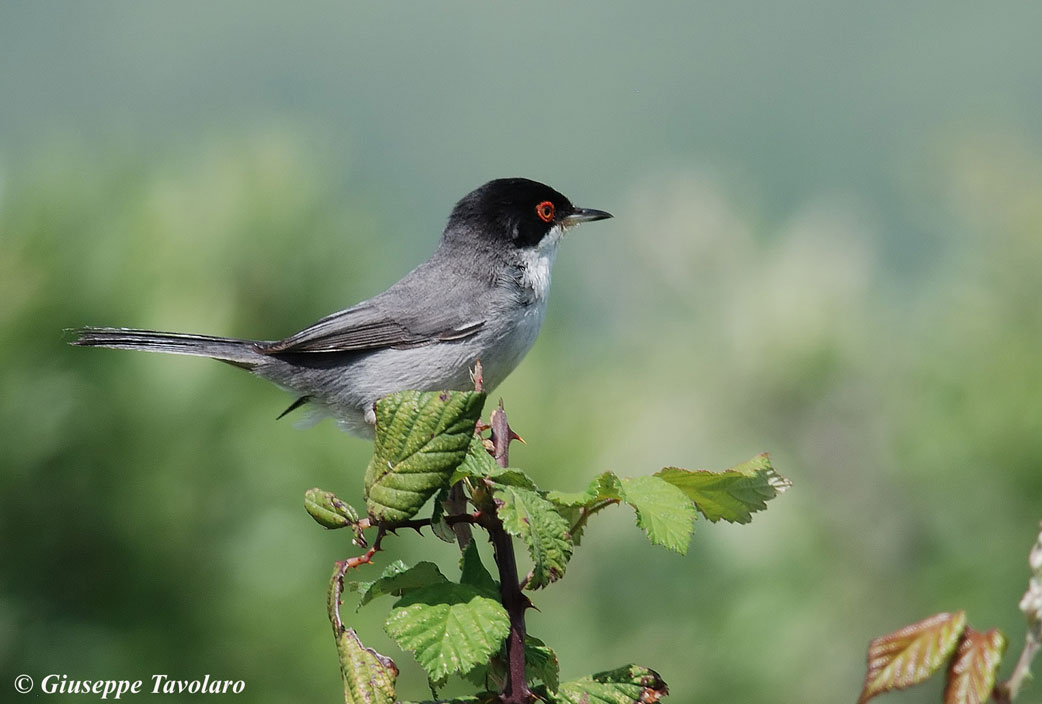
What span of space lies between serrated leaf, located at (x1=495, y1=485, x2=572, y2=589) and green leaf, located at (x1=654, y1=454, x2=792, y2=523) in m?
0.20

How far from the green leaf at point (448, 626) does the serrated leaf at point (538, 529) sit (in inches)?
2.2

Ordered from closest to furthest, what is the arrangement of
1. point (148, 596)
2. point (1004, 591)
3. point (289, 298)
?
point (1004, 591) → point (148, 596) → point (289, 298)

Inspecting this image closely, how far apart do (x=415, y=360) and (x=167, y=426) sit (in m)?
0.91

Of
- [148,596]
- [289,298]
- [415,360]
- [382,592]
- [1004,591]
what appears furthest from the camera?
[289,298]

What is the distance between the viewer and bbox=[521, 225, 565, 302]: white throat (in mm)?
3467

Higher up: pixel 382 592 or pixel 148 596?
pixel 382 592

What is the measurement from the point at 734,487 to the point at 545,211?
2481 mm

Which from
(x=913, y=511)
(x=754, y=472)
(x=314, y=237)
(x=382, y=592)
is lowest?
(x=382, y=592)

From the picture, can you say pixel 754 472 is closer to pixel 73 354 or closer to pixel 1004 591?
pixel 1004 591

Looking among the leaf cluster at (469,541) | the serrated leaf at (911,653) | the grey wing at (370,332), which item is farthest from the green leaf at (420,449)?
the grey wing at (370,332)

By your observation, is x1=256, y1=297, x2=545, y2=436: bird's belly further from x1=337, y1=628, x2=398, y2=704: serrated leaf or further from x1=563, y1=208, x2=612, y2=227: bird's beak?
x1=337, y1=628, x2=398, y2=704: serrated leaf

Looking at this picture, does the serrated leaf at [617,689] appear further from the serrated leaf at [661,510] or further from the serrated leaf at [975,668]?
the serrated leaf at [975,668]

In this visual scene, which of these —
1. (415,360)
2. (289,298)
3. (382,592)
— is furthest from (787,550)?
(382,592)

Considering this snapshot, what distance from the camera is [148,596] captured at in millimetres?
3408
